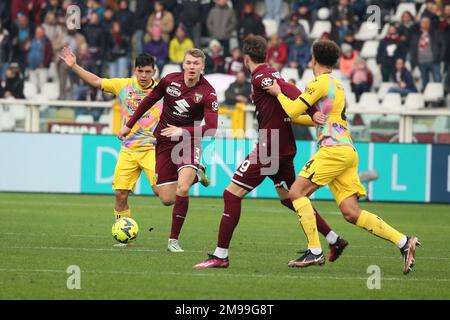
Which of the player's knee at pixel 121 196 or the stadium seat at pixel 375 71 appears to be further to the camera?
the stadium seat at pixel 375 71

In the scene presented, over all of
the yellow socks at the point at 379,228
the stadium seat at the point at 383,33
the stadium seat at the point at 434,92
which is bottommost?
the yellow socks at the point at 379,228

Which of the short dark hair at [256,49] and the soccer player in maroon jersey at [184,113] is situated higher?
the short dark hair at [256,49]

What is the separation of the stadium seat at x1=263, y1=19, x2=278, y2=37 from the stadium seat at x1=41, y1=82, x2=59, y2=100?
5558 millimetres

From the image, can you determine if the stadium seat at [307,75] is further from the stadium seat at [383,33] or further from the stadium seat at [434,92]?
the stadium seat at [434,92]

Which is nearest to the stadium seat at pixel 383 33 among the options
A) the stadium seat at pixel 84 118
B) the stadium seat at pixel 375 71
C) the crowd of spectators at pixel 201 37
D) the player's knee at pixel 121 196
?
the crowd of spectators at pixel 201 37

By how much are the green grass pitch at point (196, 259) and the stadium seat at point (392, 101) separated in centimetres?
653

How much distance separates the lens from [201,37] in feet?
92.1

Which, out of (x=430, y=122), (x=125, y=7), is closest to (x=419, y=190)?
(x=430, y=122)

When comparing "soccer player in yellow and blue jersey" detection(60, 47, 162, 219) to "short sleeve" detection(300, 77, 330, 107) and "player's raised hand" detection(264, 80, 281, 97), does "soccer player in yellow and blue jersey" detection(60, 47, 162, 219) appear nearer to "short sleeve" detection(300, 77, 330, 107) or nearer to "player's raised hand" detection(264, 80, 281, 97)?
"player's raised hand" detection(264, 80, 281, 97)

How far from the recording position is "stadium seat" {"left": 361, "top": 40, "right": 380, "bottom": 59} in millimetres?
27406

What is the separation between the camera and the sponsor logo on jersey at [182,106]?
1271 centimetres

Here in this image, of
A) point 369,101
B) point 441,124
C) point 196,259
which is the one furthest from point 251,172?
point 369,101

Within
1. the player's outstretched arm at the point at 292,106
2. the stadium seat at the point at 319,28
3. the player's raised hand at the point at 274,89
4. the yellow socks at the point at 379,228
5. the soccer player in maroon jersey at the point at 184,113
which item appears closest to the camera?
the player's outstretched arm at the point at 292,106

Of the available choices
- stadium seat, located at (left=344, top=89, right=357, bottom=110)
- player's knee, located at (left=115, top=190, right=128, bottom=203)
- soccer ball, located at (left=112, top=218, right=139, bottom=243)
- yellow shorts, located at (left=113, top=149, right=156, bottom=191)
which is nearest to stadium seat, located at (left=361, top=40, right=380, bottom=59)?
stadium seat, located at (left=344, top=89, right=357, bottom=110)
